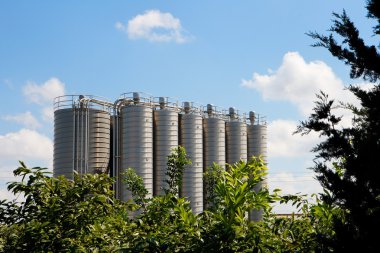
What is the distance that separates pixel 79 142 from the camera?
35.1m

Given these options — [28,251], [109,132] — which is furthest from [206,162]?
[28,251]

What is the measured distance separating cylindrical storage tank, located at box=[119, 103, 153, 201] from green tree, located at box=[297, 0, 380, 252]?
29980 mm

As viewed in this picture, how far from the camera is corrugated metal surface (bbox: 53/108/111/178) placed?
3494 centimetres

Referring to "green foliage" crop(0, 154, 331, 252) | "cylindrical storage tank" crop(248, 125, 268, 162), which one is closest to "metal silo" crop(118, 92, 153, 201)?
"cylindrical storage tank" crop(248, 125, 268, 162)

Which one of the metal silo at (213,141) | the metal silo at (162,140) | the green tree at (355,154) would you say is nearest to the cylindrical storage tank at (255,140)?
the metal silo at (213,141)

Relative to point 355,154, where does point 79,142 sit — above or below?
above

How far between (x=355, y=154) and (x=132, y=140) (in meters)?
31.1

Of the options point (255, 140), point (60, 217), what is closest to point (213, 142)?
point (255, 140)

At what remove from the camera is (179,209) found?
20.0 ft

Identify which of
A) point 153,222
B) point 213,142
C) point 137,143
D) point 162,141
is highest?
point 213,142

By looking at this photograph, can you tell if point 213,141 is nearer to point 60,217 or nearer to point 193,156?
point 193,156

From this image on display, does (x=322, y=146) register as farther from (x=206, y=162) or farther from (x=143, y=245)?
(x=206, y=162)

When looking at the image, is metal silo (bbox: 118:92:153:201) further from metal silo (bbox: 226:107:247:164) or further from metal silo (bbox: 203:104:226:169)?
metal silo (bbox: 226:107:247:164)

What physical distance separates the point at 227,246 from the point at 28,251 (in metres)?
2.70
